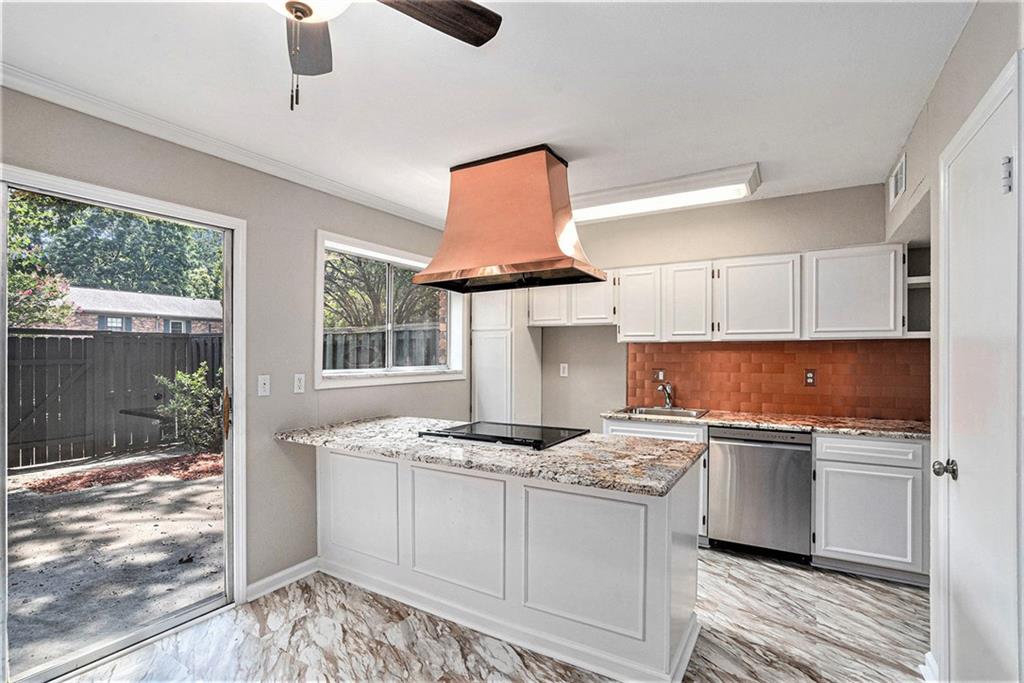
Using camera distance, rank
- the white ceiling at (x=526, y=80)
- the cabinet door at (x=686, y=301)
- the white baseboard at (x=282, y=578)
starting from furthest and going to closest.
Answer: the cabinet door at (x=686, y=301)
the white baseboard at (x=282, y=578)
the white ceiling at (x=526, y=80)

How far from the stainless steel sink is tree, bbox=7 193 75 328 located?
3.49 m

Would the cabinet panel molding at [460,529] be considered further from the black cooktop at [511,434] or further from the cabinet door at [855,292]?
the cabinet door at [855,292]

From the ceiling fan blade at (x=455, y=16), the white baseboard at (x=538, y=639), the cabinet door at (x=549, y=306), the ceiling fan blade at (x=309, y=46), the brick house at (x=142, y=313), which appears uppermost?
the ceiling fan blade at (x=309, y=46)

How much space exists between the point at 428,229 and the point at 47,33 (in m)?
2.57

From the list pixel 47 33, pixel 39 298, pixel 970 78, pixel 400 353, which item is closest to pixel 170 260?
pixel 39 298

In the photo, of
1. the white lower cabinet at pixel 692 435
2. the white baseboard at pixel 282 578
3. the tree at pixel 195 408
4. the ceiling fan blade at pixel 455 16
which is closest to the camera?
the ceiling fan blade at pixel 455 16

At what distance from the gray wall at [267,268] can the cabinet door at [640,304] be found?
1.99 metres

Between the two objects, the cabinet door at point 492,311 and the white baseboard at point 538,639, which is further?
the cabinet door at point 492,311

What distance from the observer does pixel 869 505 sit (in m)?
2.97

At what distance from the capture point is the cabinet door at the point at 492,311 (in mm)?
4395

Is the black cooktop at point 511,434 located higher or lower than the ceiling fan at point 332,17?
lower

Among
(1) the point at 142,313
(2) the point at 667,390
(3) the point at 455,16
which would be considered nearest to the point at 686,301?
(2) the point at 667,390

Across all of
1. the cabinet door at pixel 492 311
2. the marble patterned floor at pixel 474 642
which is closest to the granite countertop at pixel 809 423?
the marble patterned floor at pixel 474 642

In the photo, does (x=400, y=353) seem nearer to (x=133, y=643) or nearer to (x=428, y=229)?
(x=428, y=229)
